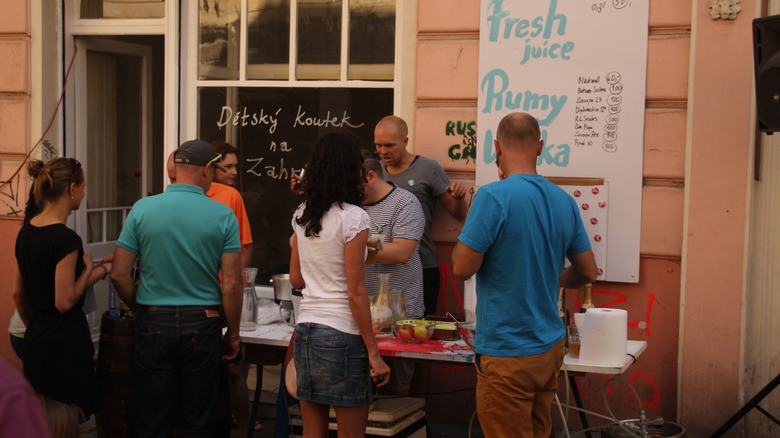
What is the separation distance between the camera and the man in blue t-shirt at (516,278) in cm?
288

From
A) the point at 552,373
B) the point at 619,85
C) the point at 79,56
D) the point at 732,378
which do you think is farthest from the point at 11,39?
the point at 732,378

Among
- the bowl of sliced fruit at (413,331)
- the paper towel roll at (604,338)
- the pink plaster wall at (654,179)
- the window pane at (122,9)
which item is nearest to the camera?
the paper towel roll at (604,338)

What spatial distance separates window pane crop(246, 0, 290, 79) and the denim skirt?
2.87 metres

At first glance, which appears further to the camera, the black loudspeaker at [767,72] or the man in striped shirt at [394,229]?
the man in striped shirt at [394,229]

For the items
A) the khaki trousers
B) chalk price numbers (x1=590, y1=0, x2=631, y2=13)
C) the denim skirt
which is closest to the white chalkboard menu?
chalk price numbers (x1=590, y1=0, x2=631, y2=13)

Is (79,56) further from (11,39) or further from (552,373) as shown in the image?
(552,373)

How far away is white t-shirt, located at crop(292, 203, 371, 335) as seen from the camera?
9.82 feet

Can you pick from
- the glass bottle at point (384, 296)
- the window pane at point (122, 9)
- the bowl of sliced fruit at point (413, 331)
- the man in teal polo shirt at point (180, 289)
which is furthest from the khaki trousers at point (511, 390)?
the window pane at point (122, 9)

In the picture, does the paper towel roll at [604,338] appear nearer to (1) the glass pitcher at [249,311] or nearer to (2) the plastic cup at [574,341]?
(2) the plastic cup at [574,341]

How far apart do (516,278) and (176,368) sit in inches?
64.5

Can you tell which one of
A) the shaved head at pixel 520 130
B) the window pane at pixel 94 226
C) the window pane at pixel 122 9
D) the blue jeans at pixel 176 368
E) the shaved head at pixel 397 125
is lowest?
the blue jeans at pixel 176 368

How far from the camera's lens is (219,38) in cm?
559

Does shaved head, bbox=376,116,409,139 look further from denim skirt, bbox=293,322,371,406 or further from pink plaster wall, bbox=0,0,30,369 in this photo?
pink plaster wall, bbox=0,0,30,369

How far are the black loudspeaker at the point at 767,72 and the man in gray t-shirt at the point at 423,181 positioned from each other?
1.69 metres
